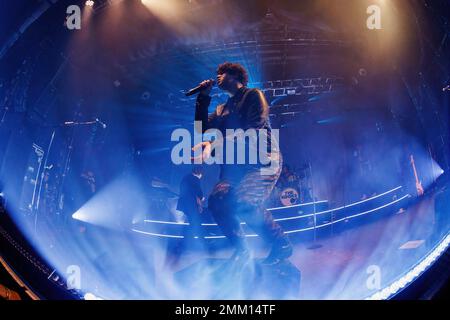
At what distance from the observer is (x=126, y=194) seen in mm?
4973

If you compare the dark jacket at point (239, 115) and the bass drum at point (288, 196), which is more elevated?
the dark jacket at point (239, 115)

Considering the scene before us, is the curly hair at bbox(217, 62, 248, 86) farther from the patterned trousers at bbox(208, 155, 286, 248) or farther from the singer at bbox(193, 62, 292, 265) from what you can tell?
the patterned trousers at bbox(208, 155, 286, 248)

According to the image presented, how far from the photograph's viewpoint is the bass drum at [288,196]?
5301 mm

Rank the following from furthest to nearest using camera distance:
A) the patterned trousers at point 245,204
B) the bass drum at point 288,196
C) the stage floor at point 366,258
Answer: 1. the bass drum at point 288,196
2. the patterned trousers at point 245,204
3. the stage floor at point 366,258

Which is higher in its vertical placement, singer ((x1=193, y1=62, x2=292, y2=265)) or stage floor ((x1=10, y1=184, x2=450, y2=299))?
singer ((x1=193, y1=62, x2=292, y2=265))

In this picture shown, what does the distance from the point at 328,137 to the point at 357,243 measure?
2.89m

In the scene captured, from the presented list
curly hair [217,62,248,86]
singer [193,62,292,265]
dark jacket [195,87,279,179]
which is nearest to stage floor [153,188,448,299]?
singer [193,62,292,265]

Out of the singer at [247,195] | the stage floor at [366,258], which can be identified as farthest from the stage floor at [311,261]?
the singer at [247,195]

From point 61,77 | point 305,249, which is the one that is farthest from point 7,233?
point 305,249

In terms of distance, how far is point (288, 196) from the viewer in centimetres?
536

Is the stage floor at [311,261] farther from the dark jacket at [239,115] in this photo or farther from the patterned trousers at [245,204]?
the dark jacket at [239,115]

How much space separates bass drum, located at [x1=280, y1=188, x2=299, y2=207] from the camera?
17.4 ft

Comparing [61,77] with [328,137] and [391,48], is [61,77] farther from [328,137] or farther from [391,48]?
[328,137]

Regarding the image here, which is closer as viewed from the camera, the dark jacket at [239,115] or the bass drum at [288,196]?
the dark jacket at [239,115]
